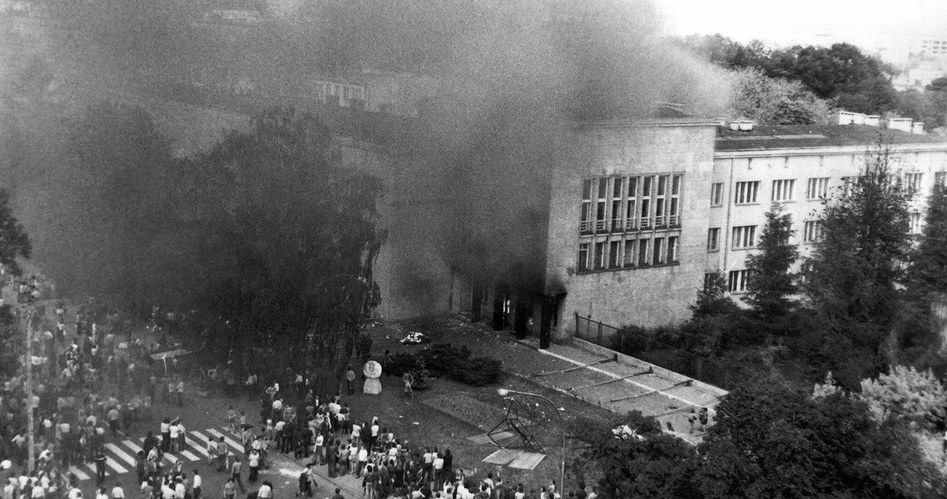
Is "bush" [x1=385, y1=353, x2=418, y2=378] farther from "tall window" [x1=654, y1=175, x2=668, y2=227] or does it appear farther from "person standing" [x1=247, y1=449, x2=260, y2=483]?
"tall window" [x1=654, y1=175, x2=668, y2=227]

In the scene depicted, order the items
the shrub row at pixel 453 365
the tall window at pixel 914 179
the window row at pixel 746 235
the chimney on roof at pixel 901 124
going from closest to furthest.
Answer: the shrub row at pixel 453 365 < the window row at pixel 746 235 < the tall window at pixel 914 179 < the chimney on roof at pixel 901 124

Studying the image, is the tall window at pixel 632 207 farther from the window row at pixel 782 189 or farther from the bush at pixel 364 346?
the bush at pixel 364 346

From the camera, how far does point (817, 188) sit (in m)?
47.8

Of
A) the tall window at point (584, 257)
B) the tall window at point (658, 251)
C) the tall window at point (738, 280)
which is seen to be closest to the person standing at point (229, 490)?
the tall window at point (584, 257)

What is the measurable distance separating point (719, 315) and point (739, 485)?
21423 millimetres

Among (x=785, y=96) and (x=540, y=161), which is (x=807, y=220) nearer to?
(x=540, y=161)

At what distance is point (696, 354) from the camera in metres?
36.8

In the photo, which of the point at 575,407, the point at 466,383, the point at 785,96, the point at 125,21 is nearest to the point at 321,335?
the point at 466,383

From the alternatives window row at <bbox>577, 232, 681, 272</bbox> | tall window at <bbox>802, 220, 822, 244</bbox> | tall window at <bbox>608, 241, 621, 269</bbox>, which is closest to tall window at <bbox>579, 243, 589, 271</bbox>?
window row at <bbox>577, 232, 681, 272</bbox>

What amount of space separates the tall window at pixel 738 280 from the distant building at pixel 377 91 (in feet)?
46.7

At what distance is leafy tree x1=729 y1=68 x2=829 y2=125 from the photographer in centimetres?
7350

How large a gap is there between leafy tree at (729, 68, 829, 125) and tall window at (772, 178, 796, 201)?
26.9 meters

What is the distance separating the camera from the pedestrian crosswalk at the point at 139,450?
2573 centimetres

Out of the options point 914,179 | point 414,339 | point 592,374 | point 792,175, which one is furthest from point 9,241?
point 914,179
